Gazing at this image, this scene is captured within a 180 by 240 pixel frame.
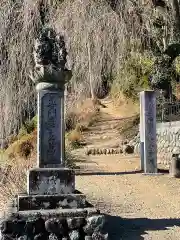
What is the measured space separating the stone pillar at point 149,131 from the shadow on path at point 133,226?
4.50 metres

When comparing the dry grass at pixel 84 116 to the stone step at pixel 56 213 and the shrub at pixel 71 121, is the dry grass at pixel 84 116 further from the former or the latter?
the stone step at pixel 56 213

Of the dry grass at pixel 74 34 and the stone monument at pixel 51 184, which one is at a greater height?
the dry grass at pixel 74 34

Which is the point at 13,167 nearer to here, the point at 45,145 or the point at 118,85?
the point at 45,145

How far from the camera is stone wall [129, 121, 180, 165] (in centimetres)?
1337

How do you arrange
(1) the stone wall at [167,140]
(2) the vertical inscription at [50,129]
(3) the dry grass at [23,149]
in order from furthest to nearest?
(1) the stone wall at [167,140] < (3) the dry grass at [23,149] < (2) the vertical inscription at [50,129]

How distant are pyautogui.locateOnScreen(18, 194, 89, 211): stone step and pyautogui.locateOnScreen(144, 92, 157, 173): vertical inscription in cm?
544

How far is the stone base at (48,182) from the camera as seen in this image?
19.9ft

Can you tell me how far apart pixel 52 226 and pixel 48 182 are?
71 cm

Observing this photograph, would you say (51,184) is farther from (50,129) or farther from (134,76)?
(134,76)

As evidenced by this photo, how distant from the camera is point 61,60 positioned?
627cm

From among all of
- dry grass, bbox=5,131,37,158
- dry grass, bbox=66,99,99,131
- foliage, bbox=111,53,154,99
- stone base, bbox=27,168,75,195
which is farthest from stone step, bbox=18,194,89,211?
dry grass, bbox=66,99,99,131

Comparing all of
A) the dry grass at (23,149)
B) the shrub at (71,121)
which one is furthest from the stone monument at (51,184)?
the shrub at (71,121)

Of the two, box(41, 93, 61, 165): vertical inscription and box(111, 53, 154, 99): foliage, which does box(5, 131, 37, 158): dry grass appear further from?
box(41, 93, 61, 165): vertical inscription

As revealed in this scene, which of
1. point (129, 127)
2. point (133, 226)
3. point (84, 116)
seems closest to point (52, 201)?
point (133, 226)
